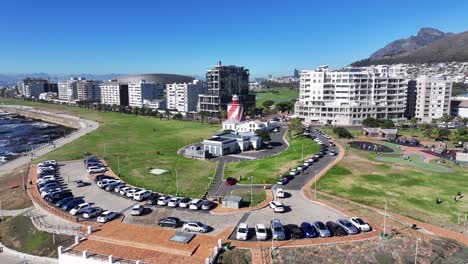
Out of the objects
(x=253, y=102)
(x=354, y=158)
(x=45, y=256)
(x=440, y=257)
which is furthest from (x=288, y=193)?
(x=253, y=102)

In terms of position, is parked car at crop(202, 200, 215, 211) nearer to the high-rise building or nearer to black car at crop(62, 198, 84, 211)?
black car at crop(62, 198, 84, 211)

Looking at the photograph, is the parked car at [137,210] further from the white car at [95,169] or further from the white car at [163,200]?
the white car at [95,169]

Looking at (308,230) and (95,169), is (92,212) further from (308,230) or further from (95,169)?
(308,230)

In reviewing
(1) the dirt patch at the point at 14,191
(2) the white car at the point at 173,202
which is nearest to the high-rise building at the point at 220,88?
(1) the dirt patch at the point at 14,191

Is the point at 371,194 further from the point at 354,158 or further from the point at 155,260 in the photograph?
the point at 155,260

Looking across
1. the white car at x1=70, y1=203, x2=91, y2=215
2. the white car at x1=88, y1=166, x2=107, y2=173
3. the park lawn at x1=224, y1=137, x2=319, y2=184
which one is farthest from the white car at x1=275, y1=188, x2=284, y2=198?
the white car at x1=88, y1=166, x2=107, y2=173

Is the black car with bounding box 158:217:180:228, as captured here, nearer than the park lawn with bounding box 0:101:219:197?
Yes

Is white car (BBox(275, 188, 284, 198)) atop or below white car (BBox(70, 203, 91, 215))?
atop
